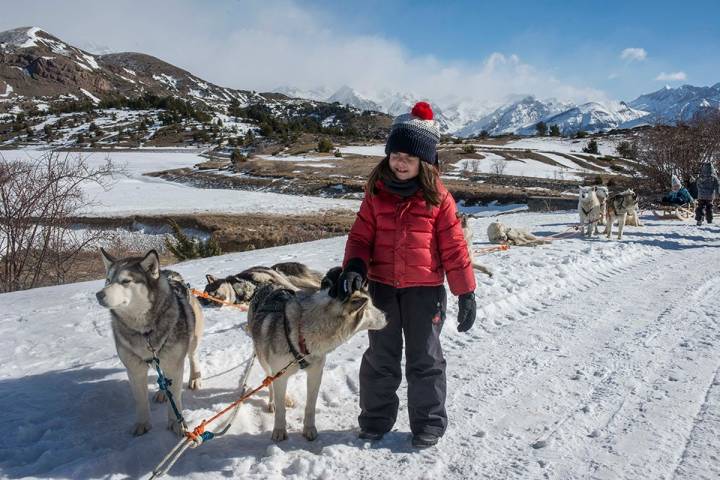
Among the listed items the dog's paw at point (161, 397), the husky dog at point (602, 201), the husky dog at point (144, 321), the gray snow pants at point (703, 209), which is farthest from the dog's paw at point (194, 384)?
the gray snow pants at point (703, 209)

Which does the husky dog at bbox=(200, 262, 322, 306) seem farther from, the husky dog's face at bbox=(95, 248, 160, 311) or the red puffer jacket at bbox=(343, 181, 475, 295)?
the husky dog's face at bbox=(95, 248, 160, 311)

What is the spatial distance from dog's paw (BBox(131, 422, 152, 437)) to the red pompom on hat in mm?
2936

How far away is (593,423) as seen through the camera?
139 inches

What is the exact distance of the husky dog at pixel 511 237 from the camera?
35.5 feet

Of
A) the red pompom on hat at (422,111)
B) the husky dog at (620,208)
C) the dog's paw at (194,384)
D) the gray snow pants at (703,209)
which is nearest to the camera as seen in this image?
the red pompom on hat at (422,111)

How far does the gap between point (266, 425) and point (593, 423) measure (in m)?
2.49

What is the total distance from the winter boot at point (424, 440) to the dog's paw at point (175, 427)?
64.2 inches

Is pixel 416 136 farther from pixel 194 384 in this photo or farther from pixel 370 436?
pixel 194 384

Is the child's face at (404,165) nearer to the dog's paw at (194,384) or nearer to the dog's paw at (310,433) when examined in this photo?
the dog's paw at (310,433)

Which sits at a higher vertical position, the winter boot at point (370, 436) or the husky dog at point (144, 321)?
the husky dog at point (144, 321)

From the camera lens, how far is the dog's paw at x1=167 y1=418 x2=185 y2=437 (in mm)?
3329

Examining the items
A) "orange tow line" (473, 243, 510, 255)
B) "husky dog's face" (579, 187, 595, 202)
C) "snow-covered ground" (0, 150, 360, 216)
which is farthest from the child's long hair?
"snow-covered ground" (0, 150, 360, 216)

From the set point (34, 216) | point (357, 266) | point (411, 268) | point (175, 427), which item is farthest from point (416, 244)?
point (34, 216)

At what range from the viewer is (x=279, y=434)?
3.34 meters
